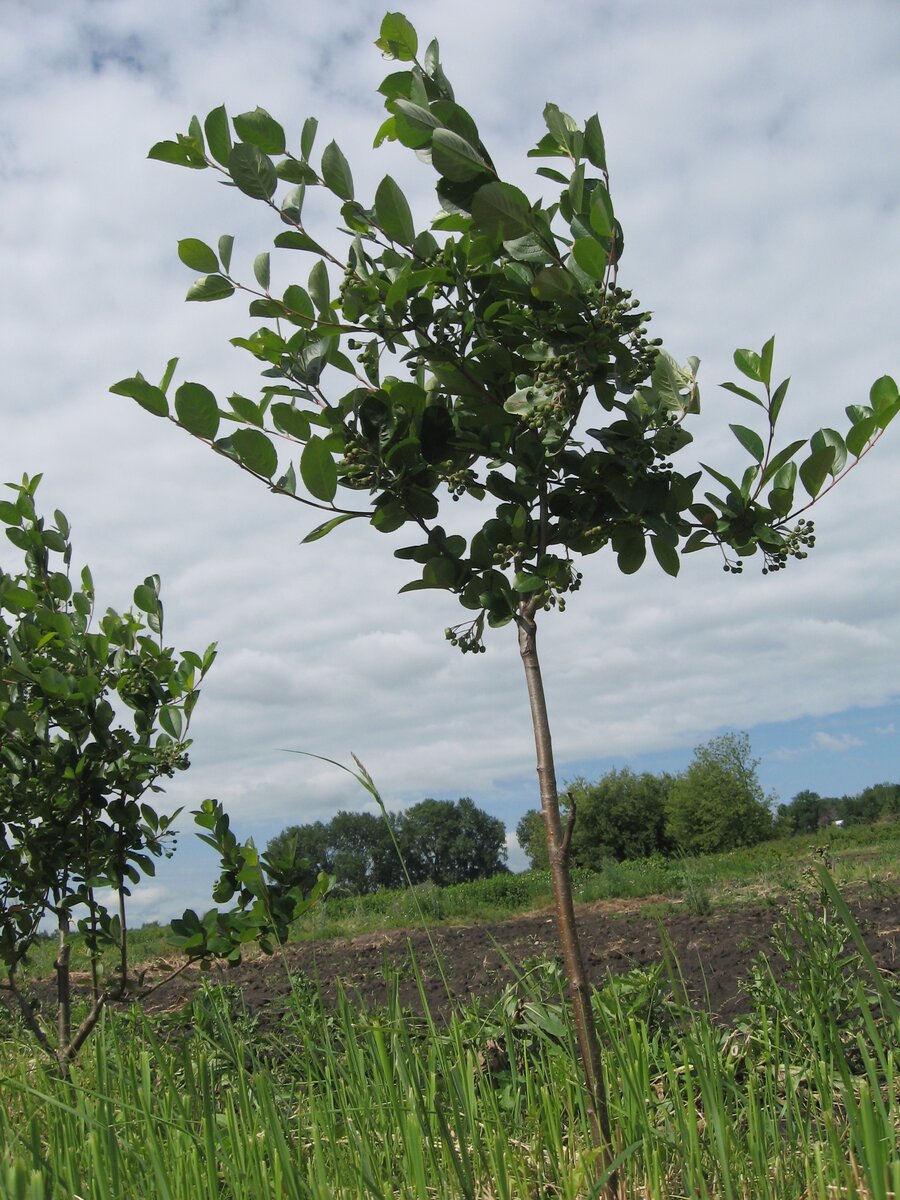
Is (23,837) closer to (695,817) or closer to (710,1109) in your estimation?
(710,1109)

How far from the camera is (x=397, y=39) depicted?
6.10 feet

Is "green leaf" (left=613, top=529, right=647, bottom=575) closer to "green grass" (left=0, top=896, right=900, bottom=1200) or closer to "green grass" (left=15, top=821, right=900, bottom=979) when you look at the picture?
"green grass" (left=0, top=896, right=900, bottom=1200)

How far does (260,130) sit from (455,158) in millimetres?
546

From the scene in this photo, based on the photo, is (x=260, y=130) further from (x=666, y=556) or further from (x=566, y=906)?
(x=566, y=906)

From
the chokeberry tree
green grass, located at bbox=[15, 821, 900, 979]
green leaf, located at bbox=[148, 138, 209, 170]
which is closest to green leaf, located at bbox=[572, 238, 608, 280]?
the chokeberry tree

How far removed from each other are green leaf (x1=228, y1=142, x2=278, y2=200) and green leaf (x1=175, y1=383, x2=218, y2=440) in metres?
0.44

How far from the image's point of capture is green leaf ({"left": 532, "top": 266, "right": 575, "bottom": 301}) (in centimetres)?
173

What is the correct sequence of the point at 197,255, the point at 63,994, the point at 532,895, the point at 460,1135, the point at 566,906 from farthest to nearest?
1. the point at 532,895
2. the point at 63,994
3. the point at 197,255
4. the point at 566,906
5. the point at 460,1135

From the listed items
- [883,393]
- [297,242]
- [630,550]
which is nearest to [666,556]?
[630,550]

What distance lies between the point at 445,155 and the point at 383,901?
15229mm

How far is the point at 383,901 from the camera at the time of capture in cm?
1565

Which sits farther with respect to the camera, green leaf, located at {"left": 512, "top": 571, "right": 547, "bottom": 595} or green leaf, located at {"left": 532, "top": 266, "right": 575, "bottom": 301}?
green leaf, located at {"left": 512, "top": 571, "right": 547, "bottom": 595}

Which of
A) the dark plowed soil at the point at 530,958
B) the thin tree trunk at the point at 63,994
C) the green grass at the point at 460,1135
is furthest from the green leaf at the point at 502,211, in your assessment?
the thin tree trunk at the point at 63,994

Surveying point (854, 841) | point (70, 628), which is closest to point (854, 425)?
point (70, 628)
